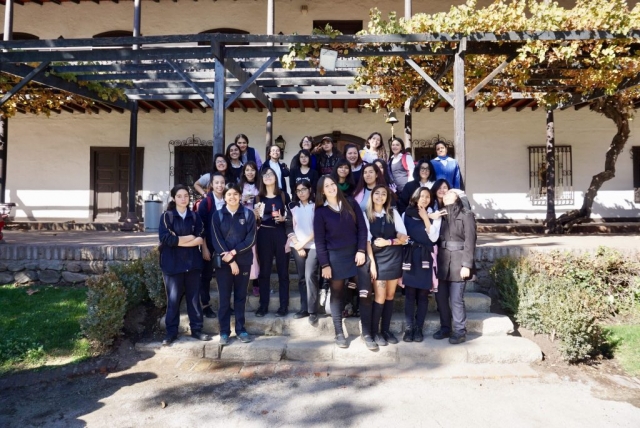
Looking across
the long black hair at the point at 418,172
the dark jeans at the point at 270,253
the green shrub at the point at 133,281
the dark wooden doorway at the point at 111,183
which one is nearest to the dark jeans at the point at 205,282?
the dark jeans at the point at 270,253

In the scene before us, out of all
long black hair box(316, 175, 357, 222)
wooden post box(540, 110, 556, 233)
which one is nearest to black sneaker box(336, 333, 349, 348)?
long black hair box(316, 175, 357, 222)

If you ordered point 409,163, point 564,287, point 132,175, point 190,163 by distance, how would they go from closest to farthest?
1. point 564,287
2. point 409,163
3. point 132,175
4. point 190,163

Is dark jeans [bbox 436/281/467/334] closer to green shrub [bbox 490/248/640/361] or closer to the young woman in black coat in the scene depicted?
the young woman in black coat

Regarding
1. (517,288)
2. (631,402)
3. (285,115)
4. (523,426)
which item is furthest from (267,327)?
(285,115)

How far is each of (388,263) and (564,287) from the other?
2.27 meters

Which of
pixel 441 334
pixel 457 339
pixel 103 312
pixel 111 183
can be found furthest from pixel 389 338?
pixel 111 183

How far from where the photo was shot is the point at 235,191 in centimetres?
439

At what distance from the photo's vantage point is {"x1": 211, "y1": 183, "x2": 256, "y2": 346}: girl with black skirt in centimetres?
438

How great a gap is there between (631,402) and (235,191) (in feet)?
13.2

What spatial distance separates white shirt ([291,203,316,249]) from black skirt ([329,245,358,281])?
45 centimetres

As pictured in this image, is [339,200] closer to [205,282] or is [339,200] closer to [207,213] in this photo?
[207,213]

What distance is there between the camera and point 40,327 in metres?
4.77

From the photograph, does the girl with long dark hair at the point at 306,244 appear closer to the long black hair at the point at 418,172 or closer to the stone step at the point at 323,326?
the stone step at the point at 323,326

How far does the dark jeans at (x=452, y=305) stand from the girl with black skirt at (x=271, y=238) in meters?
1.73
